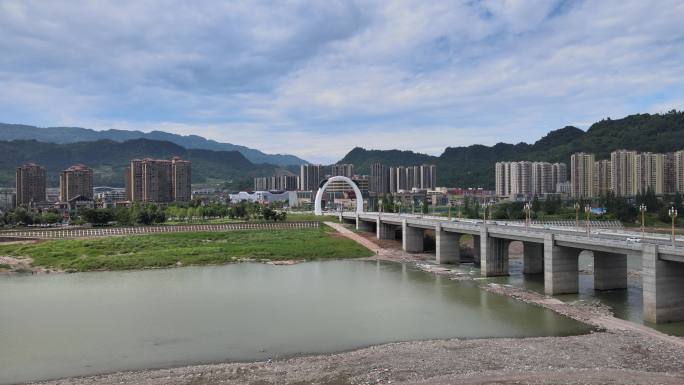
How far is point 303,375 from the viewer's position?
2177 centimetres

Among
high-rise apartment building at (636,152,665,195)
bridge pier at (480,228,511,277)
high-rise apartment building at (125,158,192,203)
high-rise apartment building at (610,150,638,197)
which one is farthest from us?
high-rise apartment building at (125,158,192,203)

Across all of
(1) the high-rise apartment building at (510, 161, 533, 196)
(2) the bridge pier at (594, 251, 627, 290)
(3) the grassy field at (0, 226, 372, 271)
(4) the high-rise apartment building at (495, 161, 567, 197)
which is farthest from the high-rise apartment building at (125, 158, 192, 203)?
(2) the bridge pier at (594, 251, 627, 290)

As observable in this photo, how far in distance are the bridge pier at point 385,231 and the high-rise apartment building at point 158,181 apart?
119992 mm

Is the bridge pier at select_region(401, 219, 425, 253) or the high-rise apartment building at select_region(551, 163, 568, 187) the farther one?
the high-rise apartment building at select_region(551, 163, 568, 187)

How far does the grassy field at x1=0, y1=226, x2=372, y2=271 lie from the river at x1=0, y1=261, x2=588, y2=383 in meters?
6.52

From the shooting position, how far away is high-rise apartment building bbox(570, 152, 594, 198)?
154375mm

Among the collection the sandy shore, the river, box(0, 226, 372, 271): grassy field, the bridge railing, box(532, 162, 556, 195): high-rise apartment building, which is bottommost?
the river

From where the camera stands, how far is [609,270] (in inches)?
1531

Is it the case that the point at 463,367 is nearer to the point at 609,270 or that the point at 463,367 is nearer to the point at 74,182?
the point at 609,270

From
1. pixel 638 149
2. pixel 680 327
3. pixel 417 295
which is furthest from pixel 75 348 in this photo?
pixel 638 149

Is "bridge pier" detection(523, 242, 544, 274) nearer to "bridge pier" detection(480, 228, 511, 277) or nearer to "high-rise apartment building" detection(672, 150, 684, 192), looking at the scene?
"bridge pier" detection(480, 228, 511, 277)

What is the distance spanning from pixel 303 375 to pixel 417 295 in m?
18.9

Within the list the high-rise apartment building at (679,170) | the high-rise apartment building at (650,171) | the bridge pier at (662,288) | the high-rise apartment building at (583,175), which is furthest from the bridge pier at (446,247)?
the high-rise apartment building at (679,170)

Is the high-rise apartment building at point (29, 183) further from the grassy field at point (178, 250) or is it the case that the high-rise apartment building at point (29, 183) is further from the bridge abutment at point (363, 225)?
the bridge abutment at point (363, 225)
